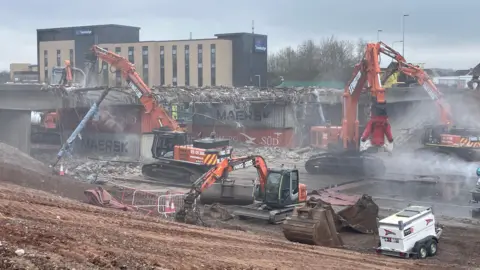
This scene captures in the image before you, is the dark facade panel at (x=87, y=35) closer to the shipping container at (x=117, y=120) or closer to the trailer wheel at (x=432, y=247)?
the shipping container at (x=117, y=120)

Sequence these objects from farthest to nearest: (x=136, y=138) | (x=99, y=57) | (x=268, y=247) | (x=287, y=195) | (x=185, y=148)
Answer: (x=136, y=138)
(x=99, y=57)
(x=185, y=148)
(x=287, y=195)
(x=268, y=247)

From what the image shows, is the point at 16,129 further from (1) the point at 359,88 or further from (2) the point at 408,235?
(2) the point at 408,235

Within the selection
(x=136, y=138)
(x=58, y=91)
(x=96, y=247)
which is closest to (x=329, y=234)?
(x=96, y=247)

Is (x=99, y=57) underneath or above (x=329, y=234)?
above

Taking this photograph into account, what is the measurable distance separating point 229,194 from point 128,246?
11.8 m

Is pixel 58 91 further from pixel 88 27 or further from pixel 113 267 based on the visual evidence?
pixel 88 27

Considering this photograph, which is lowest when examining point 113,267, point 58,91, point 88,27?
point 113,267

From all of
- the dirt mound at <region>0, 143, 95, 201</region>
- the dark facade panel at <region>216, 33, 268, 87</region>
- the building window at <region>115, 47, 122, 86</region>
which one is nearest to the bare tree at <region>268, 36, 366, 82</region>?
the dark facade panel at <region>216, 33, 268, 87</region>

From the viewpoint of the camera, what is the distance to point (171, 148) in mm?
29688

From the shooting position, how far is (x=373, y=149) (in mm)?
29141

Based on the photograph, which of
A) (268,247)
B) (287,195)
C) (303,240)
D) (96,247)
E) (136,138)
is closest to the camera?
(96,247)

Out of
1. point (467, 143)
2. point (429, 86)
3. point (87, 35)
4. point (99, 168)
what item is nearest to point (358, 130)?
point (429, 86)

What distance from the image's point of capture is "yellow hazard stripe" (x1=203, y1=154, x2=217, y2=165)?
27.8 metres

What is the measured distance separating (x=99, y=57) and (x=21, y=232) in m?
23.8
